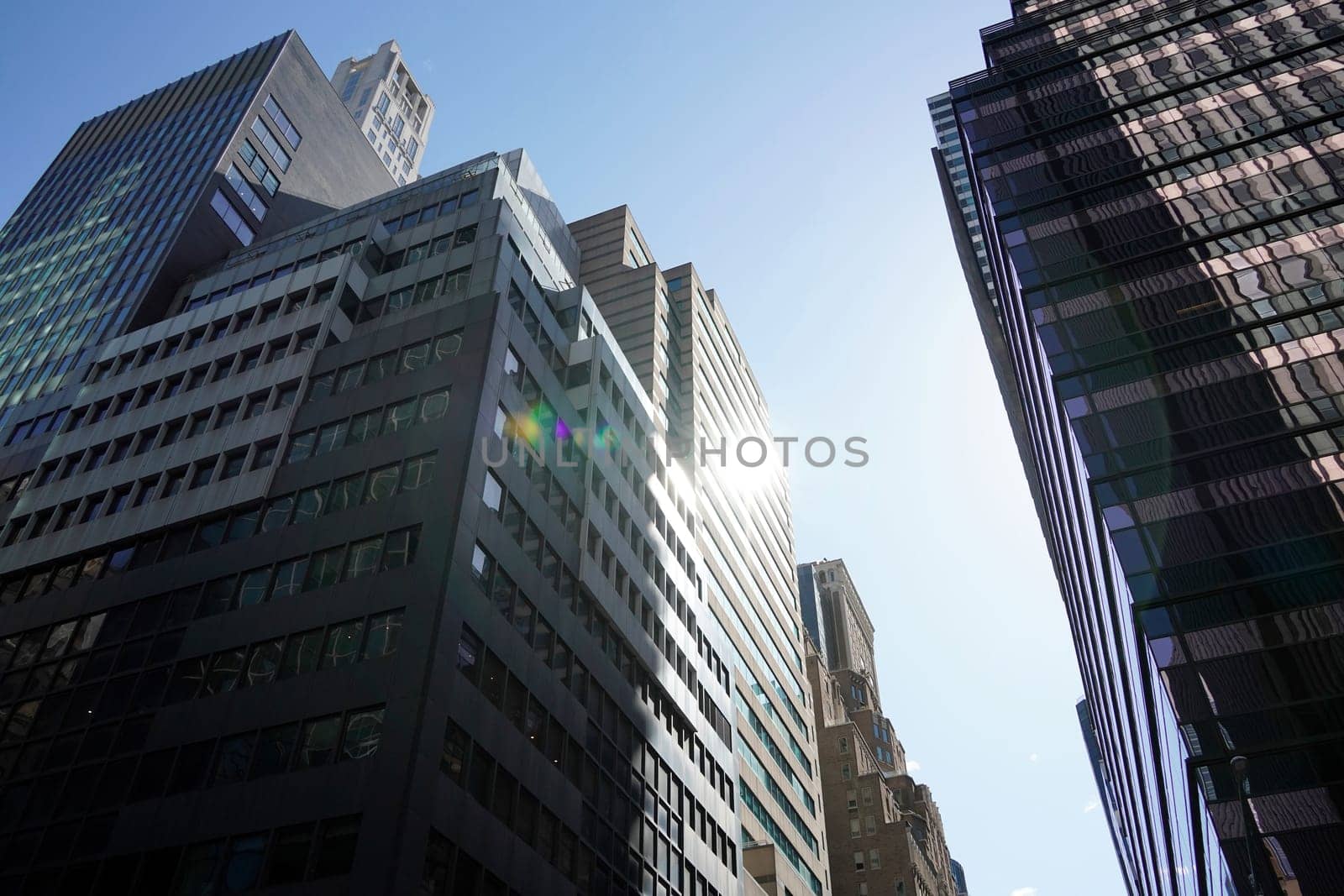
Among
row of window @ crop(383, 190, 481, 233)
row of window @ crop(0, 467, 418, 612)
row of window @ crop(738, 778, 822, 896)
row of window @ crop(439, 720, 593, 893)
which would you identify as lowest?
row of window @ crop(439, 720, 593, 893)

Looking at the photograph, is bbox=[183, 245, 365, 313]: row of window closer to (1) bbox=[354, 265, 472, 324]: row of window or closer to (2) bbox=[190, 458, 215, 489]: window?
(1) bbox=[354, 265, 472, 324]: row of window

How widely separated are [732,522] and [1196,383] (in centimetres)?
4083

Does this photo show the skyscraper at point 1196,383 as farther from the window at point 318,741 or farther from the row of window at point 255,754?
the window at point 318,741

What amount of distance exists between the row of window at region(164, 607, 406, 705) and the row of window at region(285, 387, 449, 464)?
361 inches

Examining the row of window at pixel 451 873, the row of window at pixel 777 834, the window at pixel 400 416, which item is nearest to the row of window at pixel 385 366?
the window at pixel 400 416

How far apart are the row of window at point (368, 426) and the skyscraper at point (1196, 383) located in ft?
101

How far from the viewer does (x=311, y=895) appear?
2850 cm

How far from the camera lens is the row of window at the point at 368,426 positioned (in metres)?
41.4

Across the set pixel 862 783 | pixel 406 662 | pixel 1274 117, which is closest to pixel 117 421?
pixel 406 662

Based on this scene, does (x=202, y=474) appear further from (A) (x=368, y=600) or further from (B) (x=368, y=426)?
(A) (x=368, y=600)

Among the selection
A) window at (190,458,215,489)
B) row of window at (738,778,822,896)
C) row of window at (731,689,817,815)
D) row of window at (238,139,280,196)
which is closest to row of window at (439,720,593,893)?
window at (190,458,215,489)

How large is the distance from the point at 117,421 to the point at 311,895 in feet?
103

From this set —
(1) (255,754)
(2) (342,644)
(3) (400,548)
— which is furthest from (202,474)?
(1) (255,754)

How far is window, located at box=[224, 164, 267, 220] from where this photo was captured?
7700 cm
